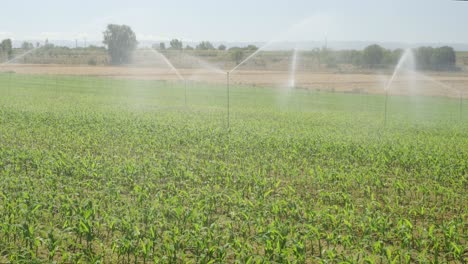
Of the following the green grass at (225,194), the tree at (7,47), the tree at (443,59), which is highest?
the tree at (7,47)

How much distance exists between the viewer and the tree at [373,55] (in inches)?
2499

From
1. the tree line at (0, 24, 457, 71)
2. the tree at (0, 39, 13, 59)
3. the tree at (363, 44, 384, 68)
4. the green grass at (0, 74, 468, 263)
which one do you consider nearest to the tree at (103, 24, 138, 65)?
the tree line at (0, 24, 457, 71)

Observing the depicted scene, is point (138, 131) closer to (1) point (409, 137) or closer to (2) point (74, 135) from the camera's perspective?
(2) point (74, 135)

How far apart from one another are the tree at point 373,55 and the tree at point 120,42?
92.8 feet

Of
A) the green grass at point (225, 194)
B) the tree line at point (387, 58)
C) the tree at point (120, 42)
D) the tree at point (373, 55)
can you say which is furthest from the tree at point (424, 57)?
the green grass at point (225, 194)

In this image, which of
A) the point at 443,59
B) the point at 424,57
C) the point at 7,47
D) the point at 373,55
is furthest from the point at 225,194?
the point at 7,47

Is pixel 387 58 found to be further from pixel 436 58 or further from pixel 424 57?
pixel 436 58

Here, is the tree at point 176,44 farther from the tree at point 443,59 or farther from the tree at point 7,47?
the tree at point 443,59

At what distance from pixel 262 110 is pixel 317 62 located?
51.6m

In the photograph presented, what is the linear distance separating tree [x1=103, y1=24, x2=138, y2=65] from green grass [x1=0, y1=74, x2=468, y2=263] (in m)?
52.5

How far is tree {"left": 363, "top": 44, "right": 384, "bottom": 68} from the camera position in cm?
6347

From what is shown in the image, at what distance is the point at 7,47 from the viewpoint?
70750mm

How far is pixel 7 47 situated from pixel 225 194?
231 ft

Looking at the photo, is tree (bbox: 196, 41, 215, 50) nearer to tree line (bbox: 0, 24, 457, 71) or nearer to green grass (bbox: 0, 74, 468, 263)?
tree line (bbox: 0, 24, 457, 71)
